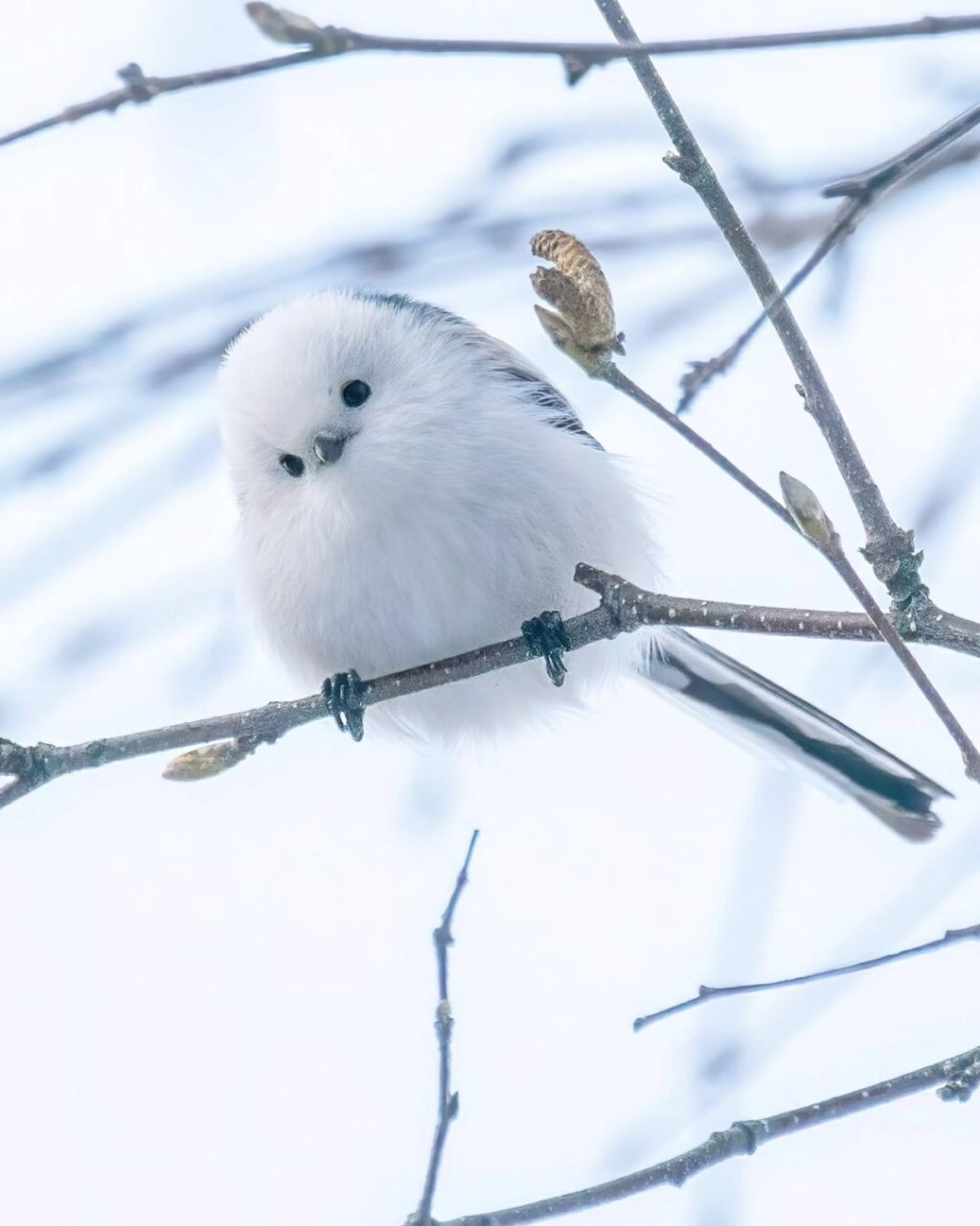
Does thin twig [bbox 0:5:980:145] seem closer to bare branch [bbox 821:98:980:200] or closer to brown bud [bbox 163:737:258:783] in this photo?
bare branch [bbox 821:98:980:200]

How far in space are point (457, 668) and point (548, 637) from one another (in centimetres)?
16

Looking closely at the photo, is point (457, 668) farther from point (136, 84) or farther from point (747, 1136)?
point (136, 84)

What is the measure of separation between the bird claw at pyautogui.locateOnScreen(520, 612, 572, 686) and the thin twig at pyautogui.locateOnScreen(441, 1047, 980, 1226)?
0.80m

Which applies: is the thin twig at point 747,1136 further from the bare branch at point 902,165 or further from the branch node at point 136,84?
the branch node at point 136,84

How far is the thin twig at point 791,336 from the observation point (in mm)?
1287

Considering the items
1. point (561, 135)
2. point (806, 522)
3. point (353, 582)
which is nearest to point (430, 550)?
point (353, 582)

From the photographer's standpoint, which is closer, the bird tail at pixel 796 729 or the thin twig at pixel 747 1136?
the thin twig at pixel 747 1136

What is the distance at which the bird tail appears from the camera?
7.97 feet

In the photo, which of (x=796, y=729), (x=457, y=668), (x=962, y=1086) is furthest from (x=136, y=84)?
(x=796, y=729)

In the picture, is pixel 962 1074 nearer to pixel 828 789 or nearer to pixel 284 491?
pixel 828 789

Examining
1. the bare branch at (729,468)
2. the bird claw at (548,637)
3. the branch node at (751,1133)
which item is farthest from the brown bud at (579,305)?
the branch node at (751,1133)

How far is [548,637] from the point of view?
2.31m

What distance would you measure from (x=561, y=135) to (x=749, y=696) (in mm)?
1255

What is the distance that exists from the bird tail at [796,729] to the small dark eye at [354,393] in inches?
32.2
